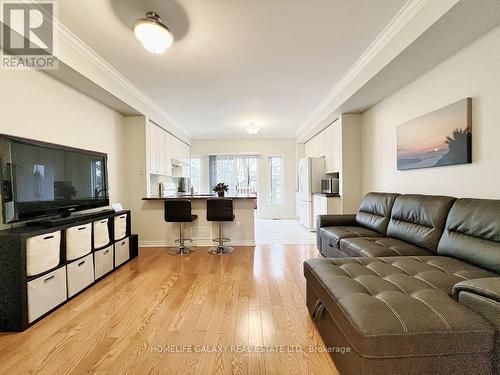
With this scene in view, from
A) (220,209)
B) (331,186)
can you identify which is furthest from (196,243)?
(331,186)

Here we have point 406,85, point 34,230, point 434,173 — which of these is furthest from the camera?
point 406,85

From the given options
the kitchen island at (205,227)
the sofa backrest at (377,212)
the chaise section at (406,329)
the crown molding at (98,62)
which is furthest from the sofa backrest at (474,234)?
the crown molding at (98,62)

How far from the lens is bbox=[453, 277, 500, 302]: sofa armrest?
1117mm

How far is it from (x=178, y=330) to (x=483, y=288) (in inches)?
75.8

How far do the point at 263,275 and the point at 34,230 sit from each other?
230 cm

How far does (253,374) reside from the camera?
1426 millimetres

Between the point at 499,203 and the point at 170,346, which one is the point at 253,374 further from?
the point at 499,203

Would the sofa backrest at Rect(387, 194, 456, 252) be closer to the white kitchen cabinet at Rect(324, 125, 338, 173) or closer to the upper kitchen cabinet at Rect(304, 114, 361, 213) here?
the upper kitchen cabinet at Rect(304, 114, 361, 213)

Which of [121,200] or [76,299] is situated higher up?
[121,200]

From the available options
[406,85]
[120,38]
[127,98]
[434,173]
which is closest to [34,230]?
[120,38]

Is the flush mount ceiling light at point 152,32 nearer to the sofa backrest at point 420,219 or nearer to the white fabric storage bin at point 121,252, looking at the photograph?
the white fabric storage bin at point 121,252

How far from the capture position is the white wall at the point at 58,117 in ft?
7.35

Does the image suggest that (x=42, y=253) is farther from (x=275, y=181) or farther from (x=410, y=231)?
(x=275, y=181)

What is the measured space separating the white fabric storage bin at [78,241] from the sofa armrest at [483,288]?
3.07 metres
